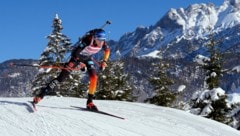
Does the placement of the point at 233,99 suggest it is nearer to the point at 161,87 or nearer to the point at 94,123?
the point at 161,87

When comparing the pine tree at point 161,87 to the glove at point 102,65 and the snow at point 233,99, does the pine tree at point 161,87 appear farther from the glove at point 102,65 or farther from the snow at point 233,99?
the glove at point 102,65

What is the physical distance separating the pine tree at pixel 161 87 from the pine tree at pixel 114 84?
3.67m

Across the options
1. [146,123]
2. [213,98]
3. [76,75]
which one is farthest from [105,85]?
[146,123]

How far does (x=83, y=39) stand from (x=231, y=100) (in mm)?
18821

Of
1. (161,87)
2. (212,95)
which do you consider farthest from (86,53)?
(161,87)

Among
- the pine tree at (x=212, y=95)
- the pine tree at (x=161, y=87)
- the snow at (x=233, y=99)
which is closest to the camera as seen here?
the pine tree at (x=212, y=95)

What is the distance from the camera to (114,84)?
132ft

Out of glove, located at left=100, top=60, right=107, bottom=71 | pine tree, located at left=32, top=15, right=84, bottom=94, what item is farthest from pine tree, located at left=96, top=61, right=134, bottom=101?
glove, located at left=100, top=60, right=107, bottom=71

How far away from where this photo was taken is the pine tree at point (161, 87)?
3594 centimetres

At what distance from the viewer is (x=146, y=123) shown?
39.0 feet

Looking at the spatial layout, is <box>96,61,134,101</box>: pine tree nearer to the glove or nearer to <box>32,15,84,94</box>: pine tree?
<box>32,15,84,94</box>: pine tree

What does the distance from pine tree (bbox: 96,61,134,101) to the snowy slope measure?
24.1 meters

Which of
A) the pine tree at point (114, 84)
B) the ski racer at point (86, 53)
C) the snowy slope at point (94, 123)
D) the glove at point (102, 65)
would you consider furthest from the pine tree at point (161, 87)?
the ski racer at point (86, 53)

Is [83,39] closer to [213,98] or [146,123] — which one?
[146,123]
